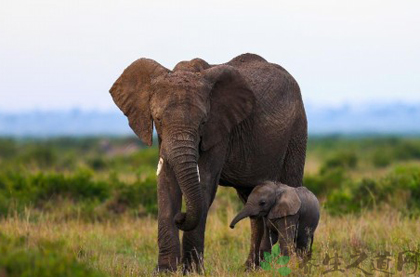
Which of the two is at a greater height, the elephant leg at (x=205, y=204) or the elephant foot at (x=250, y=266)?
the elephant leg at (x=205, y=204)

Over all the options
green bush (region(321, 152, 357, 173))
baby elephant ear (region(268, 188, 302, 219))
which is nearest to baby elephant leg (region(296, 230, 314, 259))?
baby elephant ear (region(268, 188, 302, 219))

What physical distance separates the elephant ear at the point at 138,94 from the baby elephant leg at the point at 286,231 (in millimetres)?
1646

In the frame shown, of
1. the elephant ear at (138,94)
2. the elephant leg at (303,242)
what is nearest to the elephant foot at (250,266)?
the elephant leg at (303,242)

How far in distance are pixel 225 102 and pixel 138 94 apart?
895 mm

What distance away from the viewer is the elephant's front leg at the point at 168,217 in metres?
8.50

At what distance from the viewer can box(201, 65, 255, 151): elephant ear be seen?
861 centimetres

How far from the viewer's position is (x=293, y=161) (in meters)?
10.5

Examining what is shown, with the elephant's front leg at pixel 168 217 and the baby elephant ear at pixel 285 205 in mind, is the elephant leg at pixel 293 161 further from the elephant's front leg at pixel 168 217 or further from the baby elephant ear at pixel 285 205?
the elephant's front leg at pixel 168 217

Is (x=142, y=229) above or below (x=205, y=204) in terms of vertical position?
below

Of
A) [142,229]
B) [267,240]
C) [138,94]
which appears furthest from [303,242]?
[142,229]

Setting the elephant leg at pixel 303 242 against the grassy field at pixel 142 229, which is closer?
the grassy field at pixel 142 229

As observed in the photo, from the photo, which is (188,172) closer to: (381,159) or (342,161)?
(342,161)

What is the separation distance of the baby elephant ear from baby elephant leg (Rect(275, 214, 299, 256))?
91 mm

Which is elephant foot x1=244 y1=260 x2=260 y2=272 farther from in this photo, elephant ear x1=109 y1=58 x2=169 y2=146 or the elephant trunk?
elephant ear x1=109 y1=58 x2=169 y2=146
